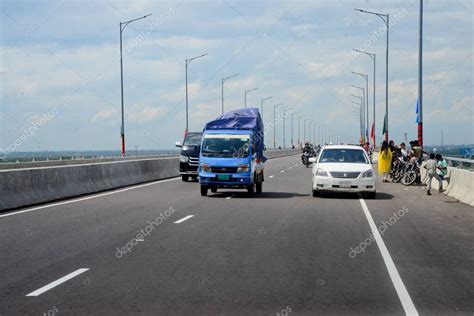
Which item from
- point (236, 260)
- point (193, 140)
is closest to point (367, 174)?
point (193, 140)

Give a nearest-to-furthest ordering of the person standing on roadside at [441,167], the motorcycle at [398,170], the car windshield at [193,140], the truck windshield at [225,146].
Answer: the truck windshield at [225,146] → the person standing on roadside at [441,167] → the motorcycle at [398,170] → the car windshield at [193,140]

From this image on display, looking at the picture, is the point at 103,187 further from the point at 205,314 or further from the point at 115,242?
the point at 205,314

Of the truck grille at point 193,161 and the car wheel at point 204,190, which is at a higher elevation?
the truck grille at point 193,161

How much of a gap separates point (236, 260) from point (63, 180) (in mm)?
12903

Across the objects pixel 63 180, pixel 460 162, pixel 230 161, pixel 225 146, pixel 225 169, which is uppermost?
pixel 225 146

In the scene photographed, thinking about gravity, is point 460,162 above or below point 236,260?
above

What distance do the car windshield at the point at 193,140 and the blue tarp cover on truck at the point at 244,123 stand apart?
13.2 feet

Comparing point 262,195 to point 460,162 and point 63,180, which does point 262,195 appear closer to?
point 63,180

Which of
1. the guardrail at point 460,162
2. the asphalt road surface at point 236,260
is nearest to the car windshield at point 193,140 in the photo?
the guardrail at point 460,162

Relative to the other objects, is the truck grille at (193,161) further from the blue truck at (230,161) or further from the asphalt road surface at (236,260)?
the asphalt road surface at (236,260)

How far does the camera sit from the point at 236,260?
9.88 metres

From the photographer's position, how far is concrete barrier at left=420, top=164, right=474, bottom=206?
789 inches

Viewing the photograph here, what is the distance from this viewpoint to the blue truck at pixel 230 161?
2206 cm

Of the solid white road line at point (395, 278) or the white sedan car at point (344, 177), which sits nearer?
the solid white road line at point (395, 278)
